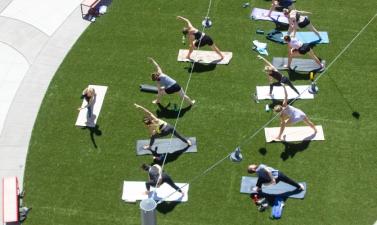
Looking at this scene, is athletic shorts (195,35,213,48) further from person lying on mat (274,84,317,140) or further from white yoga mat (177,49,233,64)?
person lying on mat (274,84,317,140)

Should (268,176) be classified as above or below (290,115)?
below

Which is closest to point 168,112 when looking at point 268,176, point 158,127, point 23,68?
point 158,127

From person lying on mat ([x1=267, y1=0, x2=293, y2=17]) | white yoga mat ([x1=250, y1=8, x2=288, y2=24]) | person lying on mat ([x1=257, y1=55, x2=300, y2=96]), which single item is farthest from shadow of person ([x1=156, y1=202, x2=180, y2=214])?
person lying on mat ([x1=267, y1=0, x2=293, y2=17])

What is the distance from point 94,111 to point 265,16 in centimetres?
742

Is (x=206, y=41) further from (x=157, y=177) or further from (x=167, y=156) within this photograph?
(x=157, y=177)

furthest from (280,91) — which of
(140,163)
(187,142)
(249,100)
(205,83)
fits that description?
(140,163)

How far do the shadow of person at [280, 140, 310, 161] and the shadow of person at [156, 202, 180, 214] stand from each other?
3.38 meters

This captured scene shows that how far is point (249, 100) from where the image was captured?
18547 mm

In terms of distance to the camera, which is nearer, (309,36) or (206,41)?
(206,41)

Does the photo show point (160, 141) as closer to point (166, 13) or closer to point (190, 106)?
point (190, 106)

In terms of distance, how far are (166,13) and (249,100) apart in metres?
5.75

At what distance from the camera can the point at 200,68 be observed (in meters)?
19.8

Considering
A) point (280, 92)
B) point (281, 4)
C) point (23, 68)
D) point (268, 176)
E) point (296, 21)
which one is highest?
point (281, 4)

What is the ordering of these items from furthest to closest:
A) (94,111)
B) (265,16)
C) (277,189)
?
(265,16), (94,111), (277,189)
